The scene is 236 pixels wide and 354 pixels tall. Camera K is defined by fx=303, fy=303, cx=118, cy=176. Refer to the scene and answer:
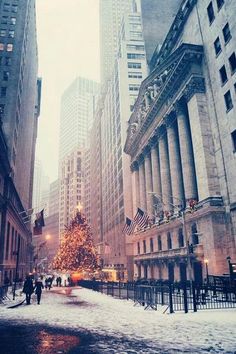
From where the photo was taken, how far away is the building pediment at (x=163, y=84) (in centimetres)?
4459

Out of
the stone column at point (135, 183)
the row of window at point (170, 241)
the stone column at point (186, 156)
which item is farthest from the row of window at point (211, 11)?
the stone column at point (135, 183)

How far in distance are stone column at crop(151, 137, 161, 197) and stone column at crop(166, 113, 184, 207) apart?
8.03 meters

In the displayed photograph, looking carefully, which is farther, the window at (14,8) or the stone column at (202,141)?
the window at (14,8)

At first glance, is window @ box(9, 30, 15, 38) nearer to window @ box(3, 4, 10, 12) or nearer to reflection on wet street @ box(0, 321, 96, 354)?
window @ box(3, 4, 10, 12)

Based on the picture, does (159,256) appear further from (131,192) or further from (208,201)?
(131,192)

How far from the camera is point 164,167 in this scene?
182ft

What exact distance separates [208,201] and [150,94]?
107ft

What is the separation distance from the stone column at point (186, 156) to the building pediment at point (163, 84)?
4.12 m

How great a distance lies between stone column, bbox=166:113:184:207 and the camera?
49.4 meters

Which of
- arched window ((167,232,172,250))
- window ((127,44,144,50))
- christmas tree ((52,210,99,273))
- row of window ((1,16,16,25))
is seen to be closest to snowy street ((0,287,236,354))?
christmas tree ((52,210,99,273))

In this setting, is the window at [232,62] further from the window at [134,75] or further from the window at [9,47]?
the window at [134,75]

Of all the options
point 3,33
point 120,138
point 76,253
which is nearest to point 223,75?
point 76,253

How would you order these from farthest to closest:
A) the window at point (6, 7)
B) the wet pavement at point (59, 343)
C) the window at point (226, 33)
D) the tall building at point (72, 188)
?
1. the tall building at point (72, 188)
2. the window at point (6, 7)
3. the window at point (226, 33)
4. the wet pavement at point (59, 343)

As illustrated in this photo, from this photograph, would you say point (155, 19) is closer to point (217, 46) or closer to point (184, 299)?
point (217, 46)
